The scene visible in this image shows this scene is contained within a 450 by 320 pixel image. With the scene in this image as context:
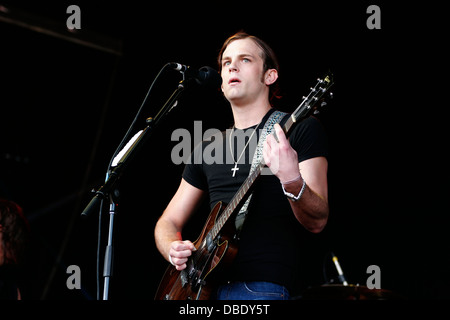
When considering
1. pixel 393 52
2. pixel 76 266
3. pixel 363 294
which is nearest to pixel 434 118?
pixel 393 52

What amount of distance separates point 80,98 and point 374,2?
292cm

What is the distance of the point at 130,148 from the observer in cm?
212

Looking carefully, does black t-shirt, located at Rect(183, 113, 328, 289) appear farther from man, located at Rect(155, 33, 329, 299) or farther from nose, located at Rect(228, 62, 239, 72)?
nose, located at Rect(228, 62, 239, 72)

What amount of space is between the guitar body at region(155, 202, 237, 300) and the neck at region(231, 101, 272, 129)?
21.7 inches

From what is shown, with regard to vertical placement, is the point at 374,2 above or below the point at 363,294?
above

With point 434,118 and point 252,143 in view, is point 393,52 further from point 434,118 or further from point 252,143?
point 252,143

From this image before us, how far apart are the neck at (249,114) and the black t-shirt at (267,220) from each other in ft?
0.56

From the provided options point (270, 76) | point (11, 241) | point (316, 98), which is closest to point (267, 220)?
point (316, 98)

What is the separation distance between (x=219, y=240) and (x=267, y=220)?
0.77 ft

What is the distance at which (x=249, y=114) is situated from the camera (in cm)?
264

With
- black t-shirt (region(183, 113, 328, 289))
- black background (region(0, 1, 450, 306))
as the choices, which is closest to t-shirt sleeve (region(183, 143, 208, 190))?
black t-shirt (region(183, 113, 328, 289))

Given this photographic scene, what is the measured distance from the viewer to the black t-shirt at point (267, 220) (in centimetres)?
207

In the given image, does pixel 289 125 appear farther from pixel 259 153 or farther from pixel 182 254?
pixel 182 254

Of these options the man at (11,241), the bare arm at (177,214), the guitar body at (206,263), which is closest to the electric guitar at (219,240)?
the guitar body at (206,263)
